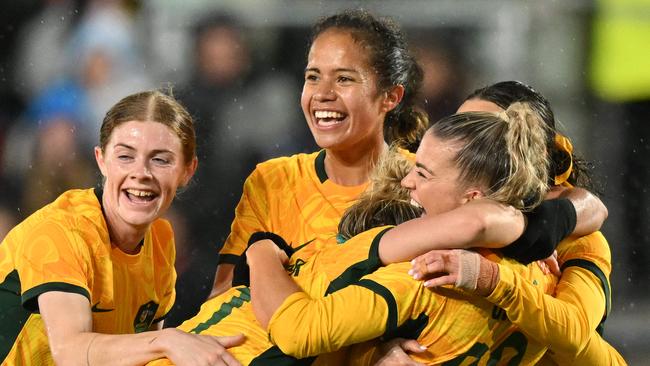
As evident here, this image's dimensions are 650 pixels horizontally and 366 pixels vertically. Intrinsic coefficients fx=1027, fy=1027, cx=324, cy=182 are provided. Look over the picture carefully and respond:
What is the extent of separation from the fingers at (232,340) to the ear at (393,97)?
107 cm

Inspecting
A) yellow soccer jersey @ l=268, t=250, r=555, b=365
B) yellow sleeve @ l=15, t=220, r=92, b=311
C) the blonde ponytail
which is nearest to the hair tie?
the blonde ponytail

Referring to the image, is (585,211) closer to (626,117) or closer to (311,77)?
(311,77)

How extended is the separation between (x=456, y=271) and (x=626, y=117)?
336 cm

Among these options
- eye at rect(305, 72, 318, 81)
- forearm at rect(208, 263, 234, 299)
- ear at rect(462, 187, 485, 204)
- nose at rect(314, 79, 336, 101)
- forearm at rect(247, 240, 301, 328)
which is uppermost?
eye at rect(305, 72, 318, 81)

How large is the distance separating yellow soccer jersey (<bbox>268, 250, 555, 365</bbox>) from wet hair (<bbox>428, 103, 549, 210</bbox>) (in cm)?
15

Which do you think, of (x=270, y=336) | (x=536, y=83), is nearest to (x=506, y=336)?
(x=270, y=336)

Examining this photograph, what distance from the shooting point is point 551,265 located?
2.34 m

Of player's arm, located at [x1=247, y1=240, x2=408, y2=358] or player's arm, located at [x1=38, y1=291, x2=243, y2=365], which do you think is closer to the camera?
player's arm, located at [x1=247, y1=240, x2=408, y2=358]

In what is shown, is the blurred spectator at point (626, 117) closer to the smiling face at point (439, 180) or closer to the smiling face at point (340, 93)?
the smiling face at point (340, 93)

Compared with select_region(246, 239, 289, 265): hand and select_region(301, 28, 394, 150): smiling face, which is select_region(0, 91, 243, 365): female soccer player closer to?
select_region(246, 239, 289, 265): hand

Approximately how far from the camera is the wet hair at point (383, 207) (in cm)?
215

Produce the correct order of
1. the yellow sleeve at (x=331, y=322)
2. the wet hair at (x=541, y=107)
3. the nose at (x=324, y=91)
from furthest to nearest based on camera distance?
the nose at (x=324, y=91) → the wet hair at (x=541, y=107) → the yellow sleeve at (x=331, y=322)

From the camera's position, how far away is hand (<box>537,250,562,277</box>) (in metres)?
2.29

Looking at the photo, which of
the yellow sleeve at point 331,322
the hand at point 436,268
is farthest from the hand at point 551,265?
the yellow sleeve at point 331,322
